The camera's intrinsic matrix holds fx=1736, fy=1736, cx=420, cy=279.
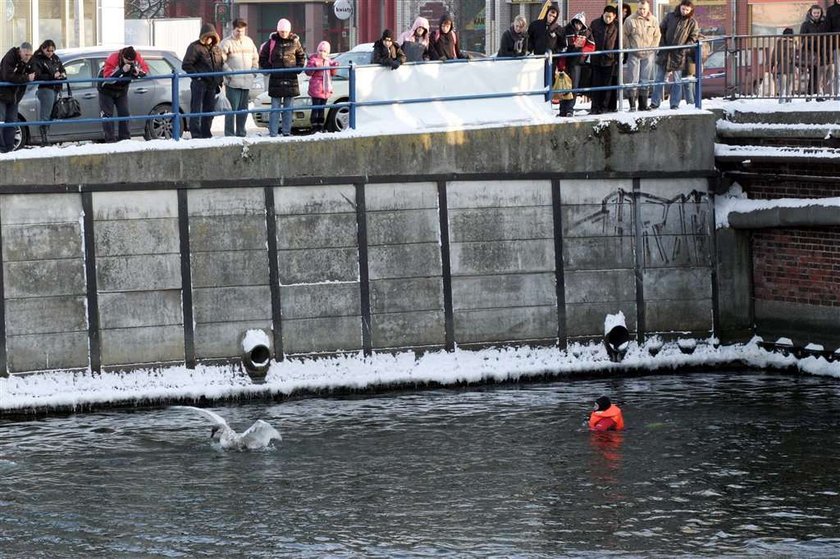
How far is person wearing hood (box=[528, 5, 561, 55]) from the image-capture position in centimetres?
2400

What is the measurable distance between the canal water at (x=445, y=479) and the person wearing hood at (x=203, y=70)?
3.75 metres

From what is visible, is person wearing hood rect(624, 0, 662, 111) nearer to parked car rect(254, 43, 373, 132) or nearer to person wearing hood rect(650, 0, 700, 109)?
person wearing hood rect(650, 0, 700, 109)

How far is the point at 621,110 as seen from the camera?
77.6 feet

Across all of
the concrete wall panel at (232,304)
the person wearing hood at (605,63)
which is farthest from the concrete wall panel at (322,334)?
the person wearing hood at (605,63)

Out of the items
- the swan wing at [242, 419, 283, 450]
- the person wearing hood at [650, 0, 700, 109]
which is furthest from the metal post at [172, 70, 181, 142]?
the person wearing hood at [650, 0, 700, 109]

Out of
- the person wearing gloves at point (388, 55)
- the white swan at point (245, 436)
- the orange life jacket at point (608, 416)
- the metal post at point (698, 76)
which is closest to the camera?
the white swan at point (245, 436)

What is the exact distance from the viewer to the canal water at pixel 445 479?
50.2 feet

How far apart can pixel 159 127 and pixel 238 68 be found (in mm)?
2579

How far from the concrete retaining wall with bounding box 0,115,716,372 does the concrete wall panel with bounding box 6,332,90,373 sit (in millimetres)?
17

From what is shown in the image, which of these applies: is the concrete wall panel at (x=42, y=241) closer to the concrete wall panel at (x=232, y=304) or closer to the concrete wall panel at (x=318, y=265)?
the concrete wall panel at (x=232, y=304)

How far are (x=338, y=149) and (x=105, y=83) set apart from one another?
308 cm

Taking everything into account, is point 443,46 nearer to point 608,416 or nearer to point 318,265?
point 318,265

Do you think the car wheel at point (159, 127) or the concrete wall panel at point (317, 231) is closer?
the concrete wall panel at point (317, 231)

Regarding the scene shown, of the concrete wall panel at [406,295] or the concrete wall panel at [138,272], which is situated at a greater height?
the concrete wall panel at [138,272]
